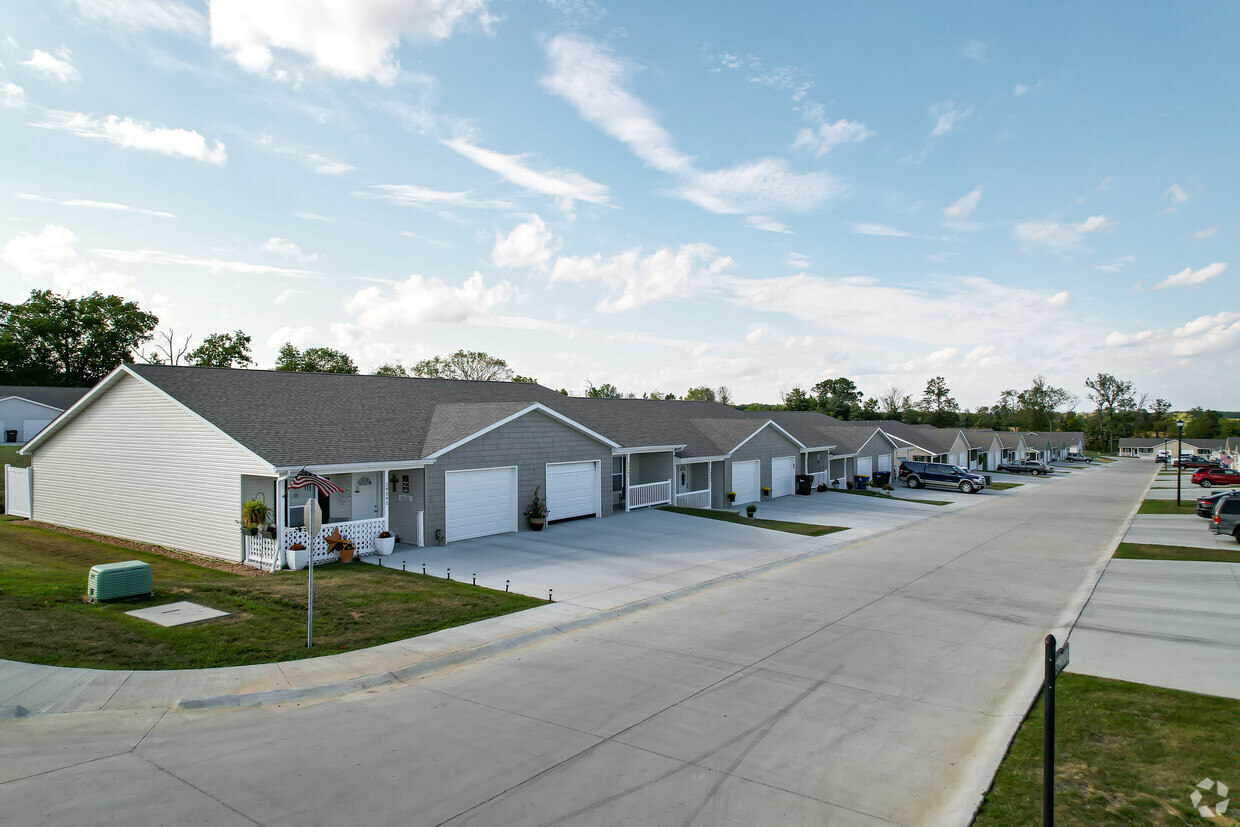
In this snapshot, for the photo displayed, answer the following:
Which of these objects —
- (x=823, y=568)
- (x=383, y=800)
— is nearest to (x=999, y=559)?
(x=823, y=568)

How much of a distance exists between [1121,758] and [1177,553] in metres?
19.1

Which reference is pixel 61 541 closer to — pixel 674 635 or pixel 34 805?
pixel 34 805

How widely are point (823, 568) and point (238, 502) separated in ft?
52.2

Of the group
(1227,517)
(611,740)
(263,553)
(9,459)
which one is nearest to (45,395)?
(9,459)

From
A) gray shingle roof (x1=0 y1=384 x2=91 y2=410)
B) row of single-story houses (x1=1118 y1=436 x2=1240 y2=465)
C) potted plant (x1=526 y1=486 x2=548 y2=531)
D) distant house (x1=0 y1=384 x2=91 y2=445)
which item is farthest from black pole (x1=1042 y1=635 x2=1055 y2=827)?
row of single-story houses (x1=1118 y1=436 x2=1240 y2=465)

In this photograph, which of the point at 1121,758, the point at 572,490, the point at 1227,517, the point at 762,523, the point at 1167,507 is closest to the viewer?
the point at 1121,758

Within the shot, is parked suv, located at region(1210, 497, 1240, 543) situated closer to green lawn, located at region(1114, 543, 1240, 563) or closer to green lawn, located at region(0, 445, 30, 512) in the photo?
green lawn, located at region(1114, 543, 1240, 563)

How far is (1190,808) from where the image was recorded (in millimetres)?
6254

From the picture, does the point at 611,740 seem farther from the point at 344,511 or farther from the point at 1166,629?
the point at 344,511

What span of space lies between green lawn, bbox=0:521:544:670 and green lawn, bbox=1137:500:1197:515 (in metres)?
35.7

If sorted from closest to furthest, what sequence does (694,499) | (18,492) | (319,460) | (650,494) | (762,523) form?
1. (319,460)
2. (18,492)
3. (762,523)
4. (650,494)
5. (694,499)

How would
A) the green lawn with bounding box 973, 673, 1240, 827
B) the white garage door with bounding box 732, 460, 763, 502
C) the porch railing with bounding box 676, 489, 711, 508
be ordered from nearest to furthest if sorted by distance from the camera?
the green lawn with bounding box 973, 673, 1240, 827 < the porch railing with bounding box 676, 489, 711, 508 < the white garage door with bounding box 732, 460, 763, 502

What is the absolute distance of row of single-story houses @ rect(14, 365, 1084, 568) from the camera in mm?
17859

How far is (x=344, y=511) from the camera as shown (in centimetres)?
2012
